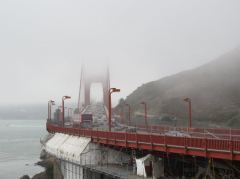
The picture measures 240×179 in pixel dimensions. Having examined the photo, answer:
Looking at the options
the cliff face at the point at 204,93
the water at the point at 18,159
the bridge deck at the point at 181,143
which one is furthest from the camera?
the cliff face at the point at 204,93

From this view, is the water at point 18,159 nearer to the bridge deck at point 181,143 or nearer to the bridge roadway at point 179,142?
the bridge roadway at point 179,142

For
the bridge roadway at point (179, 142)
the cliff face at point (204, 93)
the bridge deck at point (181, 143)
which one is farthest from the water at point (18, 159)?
the bridge deck at point (181, 143)

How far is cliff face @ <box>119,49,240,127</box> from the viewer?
101931 mm

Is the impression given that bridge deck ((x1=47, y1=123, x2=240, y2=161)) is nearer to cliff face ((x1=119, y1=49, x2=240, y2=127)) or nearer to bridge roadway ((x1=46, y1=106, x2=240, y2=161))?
bridge roadway ((x1=46, y1=106, x2=240, y2=161))

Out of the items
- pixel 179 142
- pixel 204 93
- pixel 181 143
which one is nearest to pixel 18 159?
pixel 204 93

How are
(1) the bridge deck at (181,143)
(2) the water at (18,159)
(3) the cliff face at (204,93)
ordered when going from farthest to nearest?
(3) the cliff face at (204,93)
(2) the water at (18,159)
(1) the bridge deck at (181,143)

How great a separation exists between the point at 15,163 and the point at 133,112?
151ft

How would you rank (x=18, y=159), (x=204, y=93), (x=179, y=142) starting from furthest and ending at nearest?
1. (x=204, y=93)
2. (x=18, y=159)
3. (x=179, y=142)

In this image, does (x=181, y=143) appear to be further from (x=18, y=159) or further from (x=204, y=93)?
(x=204, y=93)

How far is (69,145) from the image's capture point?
5025 centimetres

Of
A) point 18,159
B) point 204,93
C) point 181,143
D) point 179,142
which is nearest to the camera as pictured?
point 181,143

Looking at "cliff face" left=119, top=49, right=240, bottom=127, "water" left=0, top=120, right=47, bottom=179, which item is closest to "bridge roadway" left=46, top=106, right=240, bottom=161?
"water" left=0, top=120, right=47, bottom=179

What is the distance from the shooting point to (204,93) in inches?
4887

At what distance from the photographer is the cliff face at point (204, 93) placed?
101931 mm
